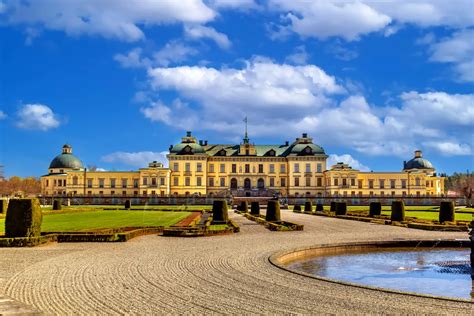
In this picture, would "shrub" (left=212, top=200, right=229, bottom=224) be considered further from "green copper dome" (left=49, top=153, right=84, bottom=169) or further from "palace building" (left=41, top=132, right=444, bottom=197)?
"green copper dome" (left=49, top=153, right=84, bottom=169)

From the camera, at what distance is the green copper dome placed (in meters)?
81.2

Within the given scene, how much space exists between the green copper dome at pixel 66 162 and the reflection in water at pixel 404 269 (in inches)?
2891

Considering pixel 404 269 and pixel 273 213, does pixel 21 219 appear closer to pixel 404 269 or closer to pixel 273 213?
pixel 404 269

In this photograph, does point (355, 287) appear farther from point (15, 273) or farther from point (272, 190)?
point (272, 190)

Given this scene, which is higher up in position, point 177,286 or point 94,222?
point 94,222

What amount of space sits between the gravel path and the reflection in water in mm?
1401

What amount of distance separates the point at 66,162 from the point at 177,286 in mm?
77446

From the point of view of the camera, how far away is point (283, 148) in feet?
265

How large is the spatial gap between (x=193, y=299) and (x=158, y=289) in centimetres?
102

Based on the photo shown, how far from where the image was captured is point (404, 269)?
11.6 meters

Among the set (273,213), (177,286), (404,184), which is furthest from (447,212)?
(404,184)

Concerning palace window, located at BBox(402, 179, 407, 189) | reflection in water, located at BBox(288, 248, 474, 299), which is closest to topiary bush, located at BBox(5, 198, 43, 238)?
reflection in water, located at BBox(288, 248, 474, 299)

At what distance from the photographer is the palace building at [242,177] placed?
246ft

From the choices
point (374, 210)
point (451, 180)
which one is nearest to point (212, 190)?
point (374, 210)
